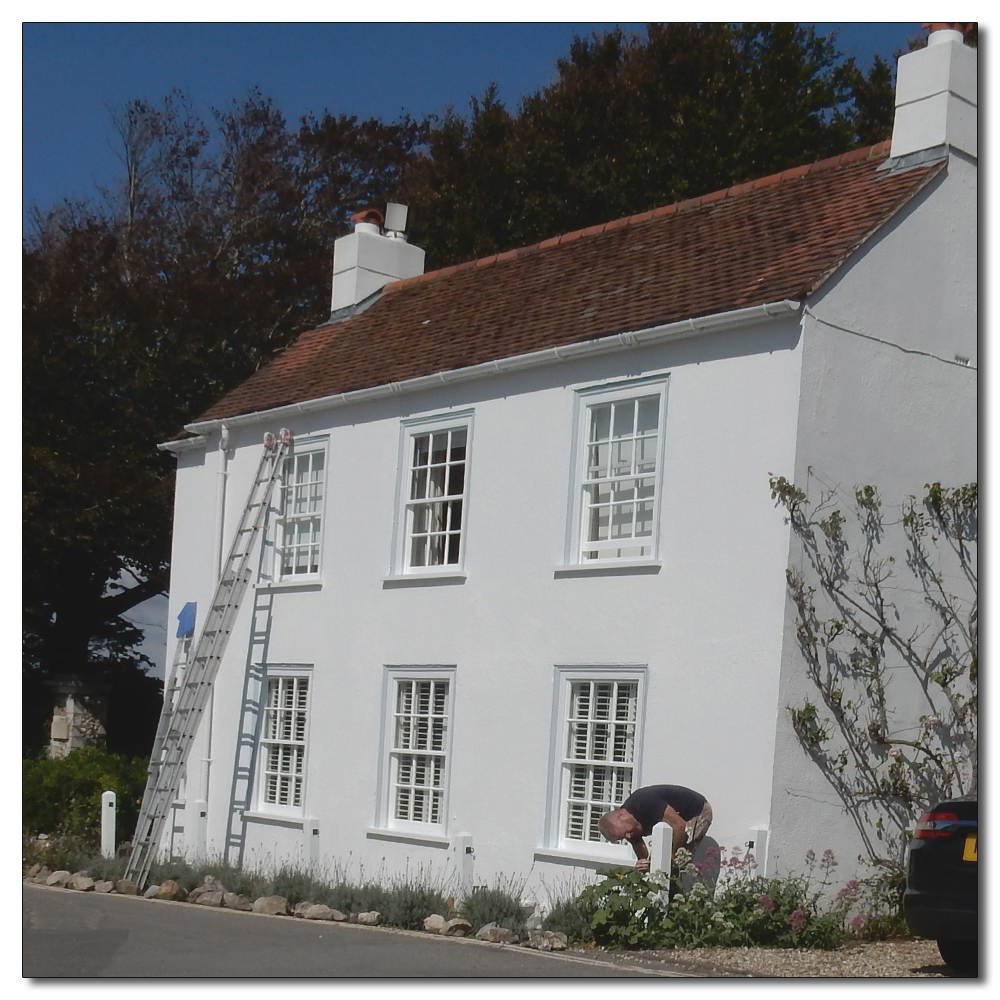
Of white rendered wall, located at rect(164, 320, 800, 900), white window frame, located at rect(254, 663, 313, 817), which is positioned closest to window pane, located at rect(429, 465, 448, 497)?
white rendered wall, located at rect(164, 320, 800, 900)

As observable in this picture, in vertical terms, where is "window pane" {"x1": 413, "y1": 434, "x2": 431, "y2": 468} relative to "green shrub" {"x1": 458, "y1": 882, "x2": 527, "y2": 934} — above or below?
above

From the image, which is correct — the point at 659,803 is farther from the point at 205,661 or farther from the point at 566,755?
the point at 205,661

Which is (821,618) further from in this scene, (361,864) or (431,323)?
(431,323)

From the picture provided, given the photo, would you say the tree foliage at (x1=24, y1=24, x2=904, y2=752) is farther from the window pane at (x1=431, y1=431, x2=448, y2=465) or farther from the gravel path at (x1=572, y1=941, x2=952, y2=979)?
the gravel path at (x1=572, y1=941, x2=952, y2=979)

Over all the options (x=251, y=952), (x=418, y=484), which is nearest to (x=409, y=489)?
(x=418, y=484)

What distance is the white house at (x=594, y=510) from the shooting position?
38.2 feet

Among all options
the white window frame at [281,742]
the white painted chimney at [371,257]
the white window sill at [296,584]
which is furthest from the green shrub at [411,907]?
the white painted chimney at [371,257]

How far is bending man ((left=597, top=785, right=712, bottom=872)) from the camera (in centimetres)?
1124

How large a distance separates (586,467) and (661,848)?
355 cm

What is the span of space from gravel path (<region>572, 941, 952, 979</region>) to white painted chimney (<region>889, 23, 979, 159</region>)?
673 centimetres

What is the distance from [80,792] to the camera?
16734 mm

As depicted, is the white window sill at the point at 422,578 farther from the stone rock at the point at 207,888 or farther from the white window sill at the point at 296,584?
the stone rock at the point at 207,888

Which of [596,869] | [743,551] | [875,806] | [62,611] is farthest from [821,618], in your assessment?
[62,611]
